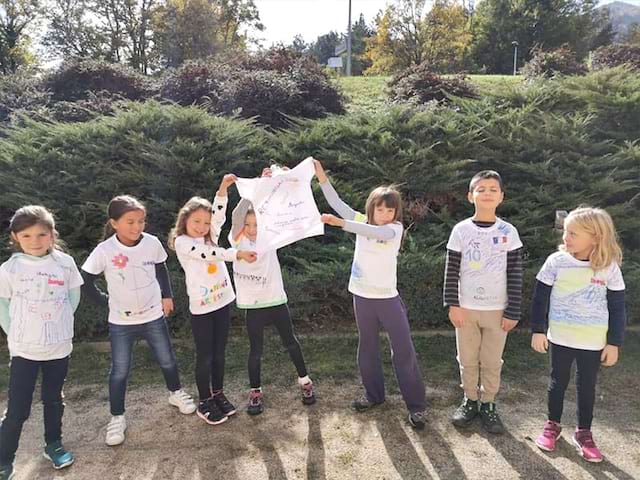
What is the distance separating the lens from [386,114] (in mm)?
6648

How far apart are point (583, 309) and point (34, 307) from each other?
311cm

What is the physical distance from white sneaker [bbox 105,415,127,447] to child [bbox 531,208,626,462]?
103 inches

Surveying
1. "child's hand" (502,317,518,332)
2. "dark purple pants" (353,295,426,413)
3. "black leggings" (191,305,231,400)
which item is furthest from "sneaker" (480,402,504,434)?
"black leggings" (191,305,231,400)

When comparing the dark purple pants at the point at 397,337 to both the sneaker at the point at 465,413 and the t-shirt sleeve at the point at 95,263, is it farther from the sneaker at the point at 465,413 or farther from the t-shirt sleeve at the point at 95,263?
the t-shirt sleeve at the point at 95,263

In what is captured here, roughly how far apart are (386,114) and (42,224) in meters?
4.78

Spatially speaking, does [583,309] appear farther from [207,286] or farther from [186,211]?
[186,211]

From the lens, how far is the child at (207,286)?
10.8 ft

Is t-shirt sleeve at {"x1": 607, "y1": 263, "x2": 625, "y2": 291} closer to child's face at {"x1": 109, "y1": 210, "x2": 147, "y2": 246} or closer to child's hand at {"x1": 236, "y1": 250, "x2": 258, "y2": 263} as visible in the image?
child's hand at {"x1": 236, "y1": 250, "x2": 258, "y2": 263}

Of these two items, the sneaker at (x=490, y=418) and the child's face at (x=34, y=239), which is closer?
the child's face at (x=34, y=239)

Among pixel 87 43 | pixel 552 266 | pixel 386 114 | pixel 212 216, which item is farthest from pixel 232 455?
pixel 87 43

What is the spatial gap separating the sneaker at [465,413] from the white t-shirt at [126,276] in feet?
6.90

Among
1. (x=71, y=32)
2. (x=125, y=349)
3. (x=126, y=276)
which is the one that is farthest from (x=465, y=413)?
(x=71, y=32)

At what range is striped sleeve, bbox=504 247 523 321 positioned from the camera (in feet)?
10.2

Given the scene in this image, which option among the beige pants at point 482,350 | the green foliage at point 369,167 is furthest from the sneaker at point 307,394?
the green foliage at point 369,167
